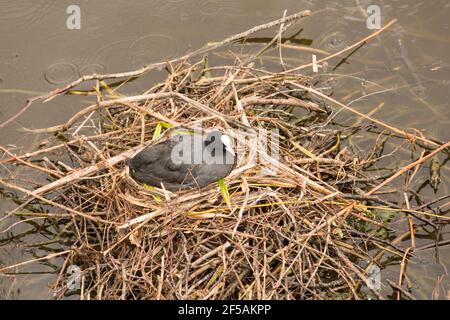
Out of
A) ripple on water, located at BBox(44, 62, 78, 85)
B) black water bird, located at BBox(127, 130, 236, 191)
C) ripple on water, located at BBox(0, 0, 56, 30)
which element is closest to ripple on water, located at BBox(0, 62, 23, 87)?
ripple on water, located at BBox(44, 62, 78, 85)

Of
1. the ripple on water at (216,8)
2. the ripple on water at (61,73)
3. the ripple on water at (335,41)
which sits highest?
the ripple on water at (216,8)

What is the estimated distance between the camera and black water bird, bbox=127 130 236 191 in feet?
9.36

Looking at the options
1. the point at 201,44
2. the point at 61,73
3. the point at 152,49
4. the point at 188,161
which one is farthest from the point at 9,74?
the point at 188,161

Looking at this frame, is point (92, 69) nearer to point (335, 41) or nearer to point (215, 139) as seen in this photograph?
point (215, 139)

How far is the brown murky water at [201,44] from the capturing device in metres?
3.51

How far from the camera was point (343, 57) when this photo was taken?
12.0 feet

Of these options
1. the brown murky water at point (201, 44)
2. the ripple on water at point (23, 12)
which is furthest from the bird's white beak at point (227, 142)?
the ripple on water at point (23, 12)

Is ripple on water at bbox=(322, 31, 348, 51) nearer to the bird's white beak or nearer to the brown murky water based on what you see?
the brown murky water

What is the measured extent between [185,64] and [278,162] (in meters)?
0.98

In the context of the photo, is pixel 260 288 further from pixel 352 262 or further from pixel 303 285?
pixel 352 262

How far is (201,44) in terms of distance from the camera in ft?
12.2

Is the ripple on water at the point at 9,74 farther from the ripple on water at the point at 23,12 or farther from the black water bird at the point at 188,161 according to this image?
the black water bird at the point at 188,161

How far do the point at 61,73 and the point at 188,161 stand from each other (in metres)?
1.27

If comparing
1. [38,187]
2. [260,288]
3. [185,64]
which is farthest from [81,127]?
[260,288]
